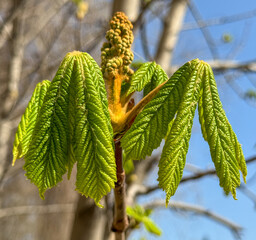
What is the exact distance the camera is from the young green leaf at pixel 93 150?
58cm

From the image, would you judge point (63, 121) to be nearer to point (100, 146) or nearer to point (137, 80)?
point (100, 146)

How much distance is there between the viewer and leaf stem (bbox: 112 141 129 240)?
0.69m

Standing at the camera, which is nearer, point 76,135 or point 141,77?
point 76,135

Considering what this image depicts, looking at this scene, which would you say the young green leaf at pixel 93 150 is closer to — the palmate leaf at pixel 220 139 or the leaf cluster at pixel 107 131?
the leaf cluster at pixel 107 131

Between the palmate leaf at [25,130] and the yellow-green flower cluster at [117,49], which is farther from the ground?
the yellow-green flower cluster at [117,49]

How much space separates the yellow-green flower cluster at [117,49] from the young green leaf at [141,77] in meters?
0.04

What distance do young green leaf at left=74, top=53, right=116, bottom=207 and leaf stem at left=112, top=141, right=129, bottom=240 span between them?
9 centimetres

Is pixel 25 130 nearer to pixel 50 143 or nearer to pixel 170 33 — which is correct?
pixel 50 143

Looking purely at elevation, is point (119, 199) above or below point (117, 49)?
below

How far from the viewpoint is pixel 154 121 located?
62 cm

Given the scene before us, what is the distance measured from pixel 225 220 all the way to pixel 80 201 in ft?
4.21

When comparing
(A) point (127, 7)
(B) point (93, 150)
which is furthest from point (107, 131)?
(A) point (127, 7)

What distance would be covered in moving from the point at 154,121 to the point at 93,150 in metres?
0.12

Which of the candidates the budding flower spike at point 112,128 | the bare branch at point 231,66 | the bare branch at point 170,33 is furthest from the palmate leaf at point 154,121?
the bare branch at point 231,66
